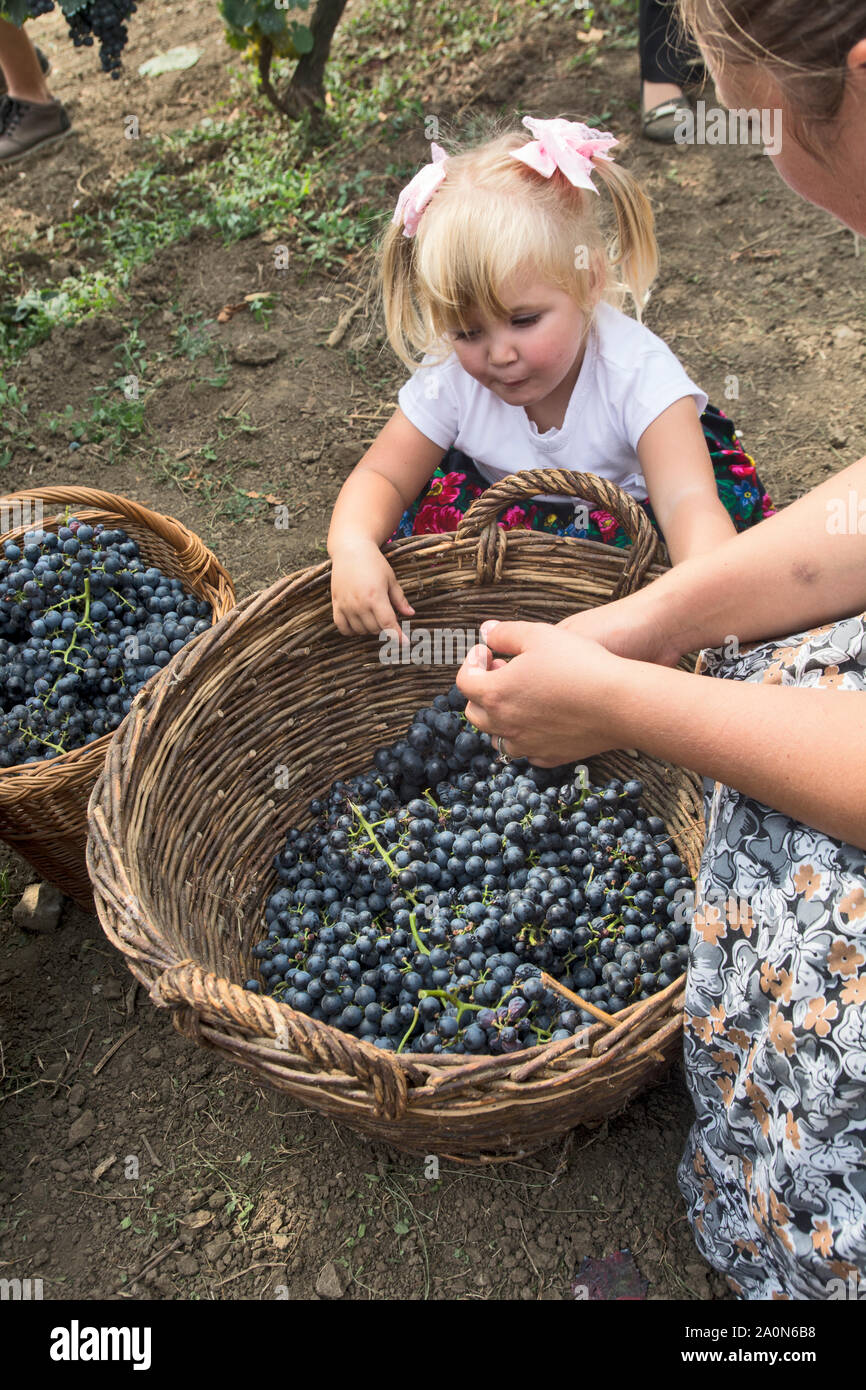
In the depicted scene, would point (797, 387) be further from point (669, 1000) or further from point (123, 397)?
point (669, 1000)

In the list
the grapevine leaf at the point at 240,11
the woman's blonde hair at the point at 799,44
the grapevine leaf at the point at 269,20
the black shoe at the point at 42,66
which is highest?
the woman's blonde hair at the point at 799,44

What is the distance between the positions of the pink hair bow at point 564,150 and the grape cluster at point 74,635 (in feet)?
4.20

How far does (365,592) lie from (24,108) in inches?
179

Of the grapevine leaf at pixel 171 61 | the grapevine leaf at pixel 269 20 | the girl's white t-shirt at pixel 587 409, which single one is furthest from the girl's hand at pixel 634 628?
the grapevine leaf at pixel 171 61

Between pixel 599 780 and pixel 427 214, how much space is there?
1337 millimetres

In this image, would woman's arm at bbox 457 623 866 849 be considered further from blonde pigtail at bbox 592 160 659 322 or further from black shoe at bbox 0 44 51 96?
black shoe at bbox 0 44 51 96

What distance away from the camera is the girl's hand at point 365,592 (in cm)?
224

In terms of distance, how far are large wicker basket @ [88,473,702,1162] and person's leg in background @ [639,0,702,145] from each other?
3197 millimetres

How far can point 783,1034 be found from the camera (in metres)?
1.42

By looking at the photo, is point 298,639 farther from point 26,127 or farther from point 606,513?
point 26,127

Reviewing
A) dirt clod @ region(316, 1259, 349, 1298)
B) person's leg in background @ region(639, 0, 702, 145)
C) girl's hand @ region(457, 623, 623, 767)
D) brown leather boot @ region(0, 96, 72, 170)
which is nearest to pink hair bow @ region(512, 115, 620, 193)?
girl's hand @ region(457, 623, 623, 767)

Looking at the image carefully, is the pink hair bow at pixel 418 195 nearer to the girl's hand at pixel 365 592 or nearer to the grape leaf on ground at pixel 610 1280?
the girl's hand at pixel 365 592

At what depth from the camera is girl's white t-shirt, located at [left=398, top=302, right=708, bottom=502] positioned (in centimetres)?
242

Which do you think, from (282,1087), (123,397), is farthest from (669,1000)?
(123,397)
